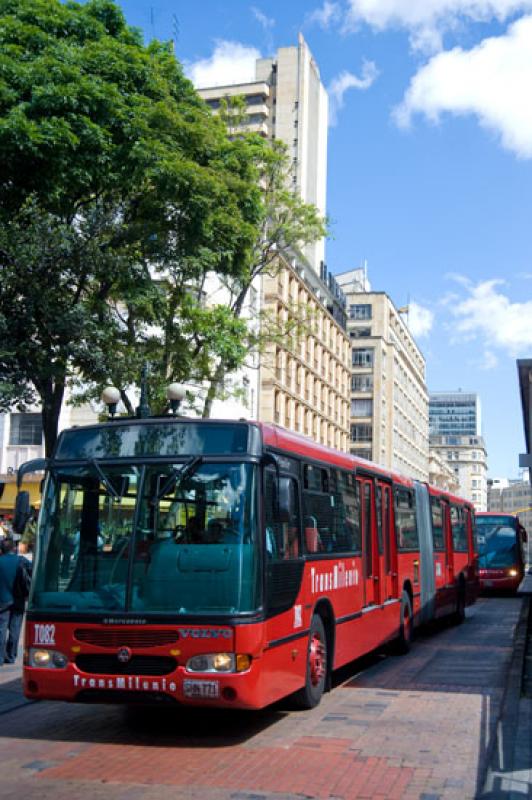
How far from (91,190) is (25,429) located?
952 inches

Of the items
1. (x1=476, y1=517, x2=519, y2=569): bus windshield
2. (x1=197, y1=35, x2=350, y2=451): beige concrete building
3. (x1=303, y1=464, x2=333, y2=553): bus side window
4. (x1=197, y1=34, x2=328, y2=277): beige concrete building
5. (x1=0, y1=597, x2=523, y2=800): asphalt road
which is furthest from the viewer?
(x1=197, y1=34, x2=328, y2=277): beige concrete building

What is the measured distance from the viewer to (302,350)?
2498 inches

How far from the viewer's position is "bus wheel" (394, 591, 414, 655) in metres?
14.9

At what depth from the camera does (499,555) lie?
3203 cm

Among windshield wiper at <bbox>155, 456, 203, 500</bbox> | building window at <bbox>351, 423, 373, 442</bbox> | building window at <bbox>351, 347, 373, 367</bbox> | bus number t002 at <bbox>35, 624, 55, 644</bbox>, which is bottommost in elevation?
bus number t002 at <bbox>35, 624, 55, 644</bbox>

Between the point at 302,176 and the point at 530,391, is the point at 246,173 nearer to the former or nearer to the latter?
the point at 530,391

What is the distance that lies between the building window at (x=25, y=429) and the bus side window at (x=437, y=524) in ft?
79.6

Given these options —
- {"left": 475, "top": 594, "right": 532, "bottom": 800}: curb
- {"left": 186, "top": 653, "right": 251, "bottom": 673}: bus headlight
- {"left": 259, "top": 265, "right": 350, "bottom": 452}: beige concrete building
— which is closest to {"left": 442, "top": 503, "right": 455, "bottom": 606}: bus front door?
{"left": 475, "top": 594, "right": 532, "bottom": 800}: curb

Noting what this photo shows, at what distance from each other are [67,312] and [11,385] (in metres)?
1.74

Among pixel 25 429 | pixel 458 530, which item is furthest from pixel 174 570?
pixel 25 429

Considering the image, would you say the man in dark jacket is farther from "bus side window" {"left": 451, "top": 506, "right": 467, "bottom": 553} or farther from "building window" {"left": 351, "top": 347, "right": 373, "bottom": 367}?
"building window" {"left": 351, "top": 347, "right": 373, "bottom": 367}

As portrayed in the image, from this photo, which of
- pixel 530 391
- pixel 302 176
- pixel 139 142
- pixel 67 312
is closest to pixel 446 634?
pixel 530 391

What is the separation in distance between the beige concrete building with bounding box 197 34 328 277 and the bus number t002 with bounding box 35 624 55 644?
213 ft

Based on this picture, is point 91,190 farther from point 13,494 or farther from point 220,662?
point 13,494
